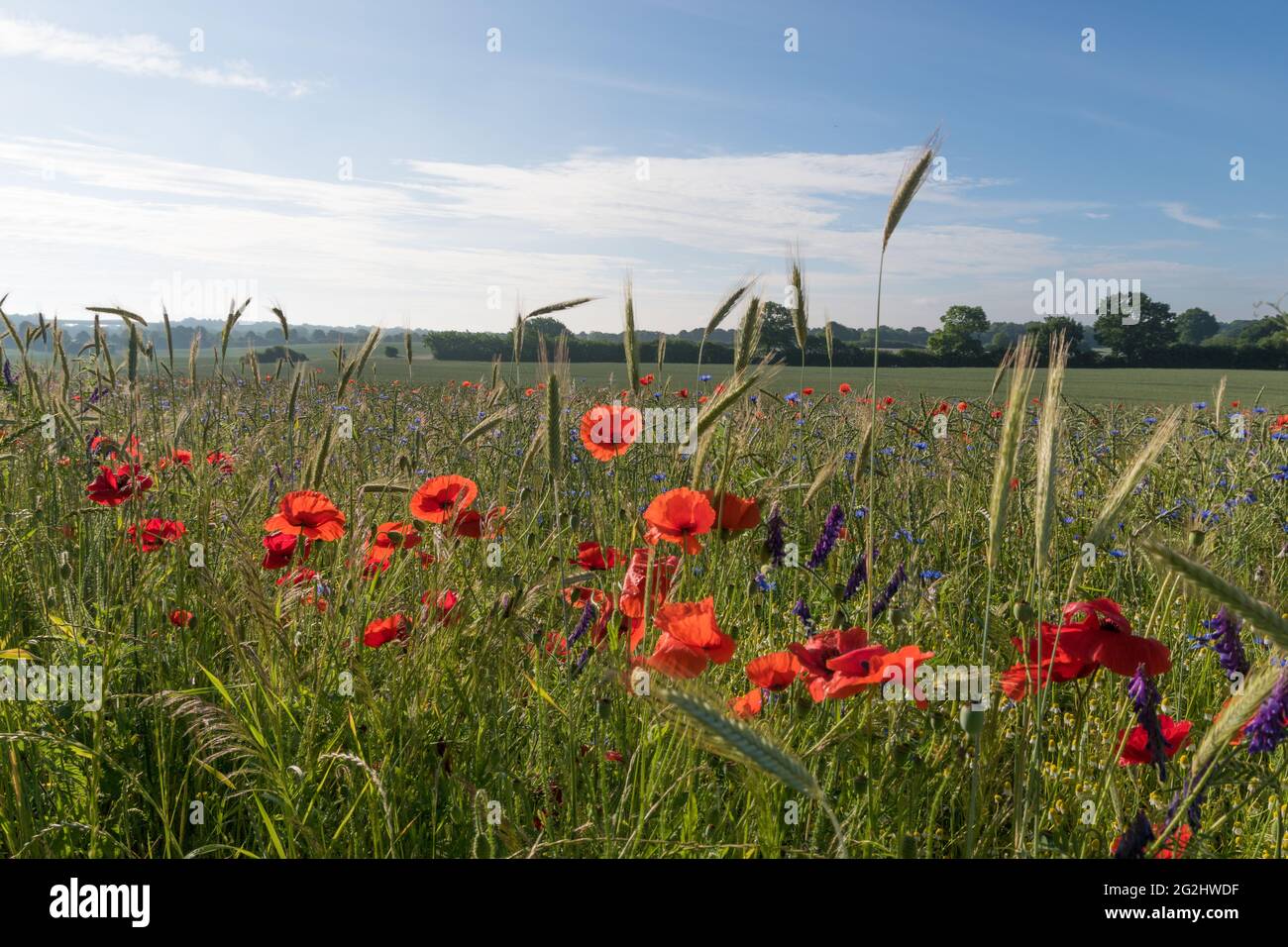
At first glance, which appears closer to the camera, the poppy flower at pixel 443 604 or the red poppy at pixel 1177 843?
the red poppy at pixel 1177 843

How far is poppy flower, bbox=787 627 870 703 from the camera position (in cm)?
144

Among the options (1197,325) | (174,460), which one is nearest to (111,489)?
(174,460)

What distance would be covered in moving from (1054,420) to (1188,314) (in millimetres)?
90359

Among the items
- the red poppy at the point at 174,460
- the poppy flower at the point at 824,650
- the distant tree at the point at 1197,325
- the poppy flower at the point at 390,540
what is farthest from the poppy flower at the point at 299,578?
the distant tree at the point at 1197,325

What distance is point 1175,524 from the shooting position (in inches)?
138

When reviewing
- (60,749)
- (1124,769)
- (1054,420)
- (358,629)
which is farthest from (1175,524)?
(60,749)

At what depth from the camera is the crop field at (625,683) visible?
131 centimetres

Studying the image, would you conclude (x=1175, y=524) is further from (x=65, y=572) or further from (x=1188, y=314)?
(x=1188, y=314)

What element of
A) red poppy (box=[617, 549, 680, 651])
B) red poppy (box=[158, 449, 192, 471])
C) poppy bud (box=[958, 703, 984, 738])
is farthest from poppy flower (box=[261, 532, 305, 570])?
poppy bud (box=[958, 703, 984, 738])

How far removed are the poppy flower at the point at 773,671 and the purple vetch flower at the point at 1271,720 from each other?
696mm

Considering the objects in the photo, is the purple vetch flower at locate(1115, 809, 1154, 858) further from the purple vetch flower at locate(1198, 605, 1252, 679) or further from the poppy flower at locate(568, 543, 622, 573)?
the poppy flower at locate(568, 543, 622, 573)

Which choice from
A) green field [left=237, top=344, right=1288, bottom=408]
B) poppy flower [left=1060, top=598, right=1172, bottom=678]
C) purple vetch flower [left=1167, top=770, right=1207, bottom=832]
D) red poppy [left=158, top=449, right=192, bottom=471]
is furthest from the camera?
green field [left=237, top=344, right=1288, bottom=408]

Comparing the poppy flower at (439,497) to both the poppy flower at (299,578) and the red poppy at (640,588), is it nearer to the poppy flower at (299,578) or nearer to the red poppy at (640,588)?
the poppy flower at (299,578)
